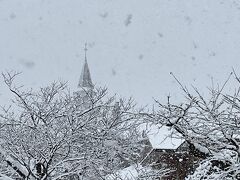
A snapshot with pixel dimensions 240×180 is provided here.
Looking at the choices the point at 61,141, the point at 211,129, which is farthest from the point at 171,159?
the point at 211,129

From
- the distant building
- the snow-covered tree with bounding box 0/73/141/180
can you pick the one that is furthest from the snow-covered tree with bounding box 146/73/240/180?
the distant building

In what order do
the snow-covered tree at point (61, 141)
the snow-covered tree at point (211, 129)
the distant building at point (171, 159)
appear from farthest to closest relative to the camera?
the distant building at point (171, 159)
the snow-covered tree at point (61, 141)
the snow-covered tree at point (211, 129)

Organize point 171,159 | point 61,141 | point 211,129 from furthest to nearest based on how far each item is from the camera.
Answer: point 171,159 → point 61,141 → point 211,129

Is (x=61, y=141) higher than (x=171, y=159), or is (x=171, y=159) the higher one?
(x=171, y=159)

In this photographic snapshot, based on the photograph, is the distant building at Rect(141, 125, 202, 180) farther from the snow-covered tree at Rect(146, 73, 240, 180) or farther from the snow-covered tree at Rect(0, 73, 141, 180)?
the snow-covered tree at Rect(146, 73, 240, 180)

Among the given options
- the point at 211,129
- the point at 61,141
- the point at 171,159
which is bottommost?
the point at 211,129

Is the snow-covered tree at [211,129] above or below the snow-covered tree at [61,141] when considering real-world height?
below

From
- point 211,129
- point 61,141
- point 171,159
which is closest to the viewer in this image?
point 211,129

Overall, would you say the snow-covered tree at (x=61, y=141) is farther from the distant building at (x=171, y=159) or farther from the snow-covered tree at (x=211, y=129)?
the distant building at (x=171, y=159)

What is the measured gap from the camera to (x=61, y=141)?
24.2ft

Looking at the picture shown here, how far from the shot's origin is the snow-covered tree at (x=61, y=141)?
7230 mm

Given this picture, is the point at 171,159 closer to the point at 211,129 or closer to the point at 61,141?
the point at 61,141

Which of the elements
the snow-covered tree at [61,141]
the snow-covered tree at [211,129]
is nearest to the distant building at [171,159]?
the snow-covered tree at [61,141]

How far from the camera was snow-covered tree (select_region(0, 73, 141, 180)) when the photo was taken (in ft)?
23.7
